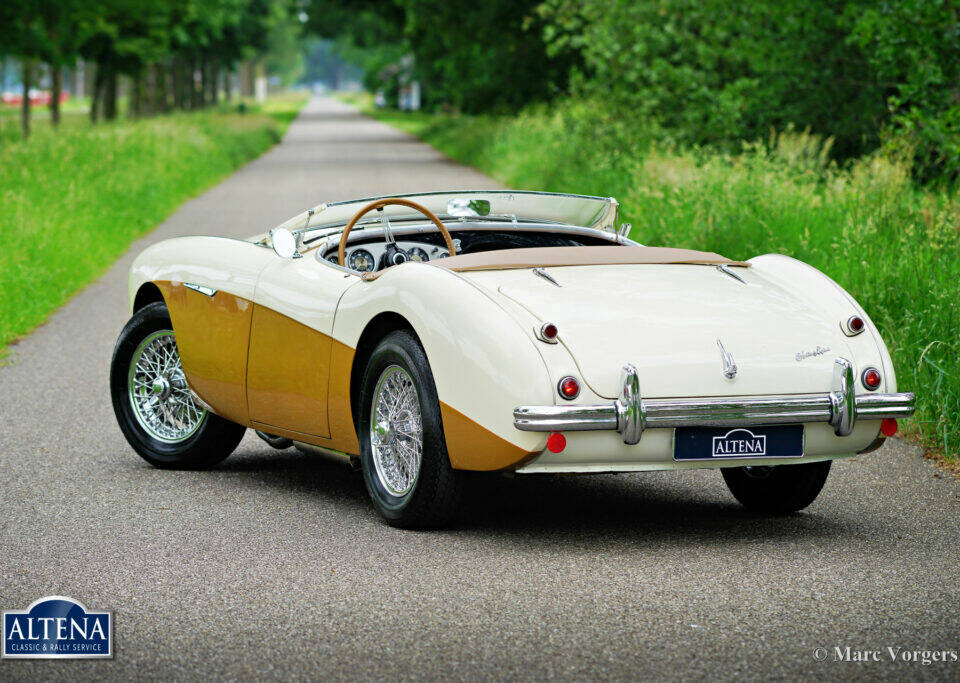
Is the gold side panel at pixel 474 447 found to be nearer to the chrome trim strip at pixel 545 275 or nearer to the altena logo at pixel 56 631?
the chrome trim strip at pixel 545 275

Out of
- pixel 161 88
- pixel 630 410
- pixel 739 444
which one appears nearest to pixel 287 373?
pixel 630 410

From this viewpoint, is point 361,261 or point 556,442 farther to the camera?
point 361,261

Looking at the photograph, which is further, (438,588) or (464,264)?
(464,264)

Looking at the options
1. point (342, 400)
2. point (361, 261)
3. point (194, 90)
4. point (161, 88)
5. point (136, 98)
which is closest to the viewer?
point (342, 400)

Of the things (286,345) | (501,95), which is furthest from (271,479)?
(501,95)

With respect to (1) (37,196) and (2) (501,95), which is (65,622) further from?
(2) (501,95)

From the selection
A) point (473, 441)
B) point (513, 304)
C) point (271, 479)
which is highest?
point (513, 304)

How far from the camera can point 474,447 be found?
16.8ft

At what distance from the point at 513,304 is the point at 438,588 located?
113 centimetres

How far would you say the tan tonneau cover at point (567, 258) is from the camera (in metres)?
5.66

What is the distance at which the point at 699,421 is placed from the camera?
5.09 meters

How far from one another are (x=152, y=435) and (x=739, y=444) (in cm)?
317

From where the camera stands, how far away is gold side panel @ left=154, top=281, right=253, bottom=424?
21.2 ft

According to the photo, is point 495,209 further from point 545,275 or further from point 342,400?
point 342,400
